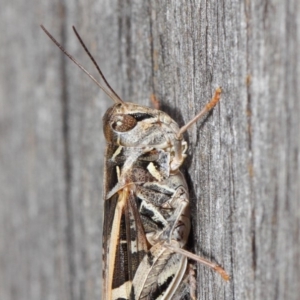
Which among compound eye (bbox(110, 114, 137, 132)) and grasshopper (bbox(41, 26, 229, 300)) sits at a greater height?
compound eye (bbox(110, 114, 137, 132))

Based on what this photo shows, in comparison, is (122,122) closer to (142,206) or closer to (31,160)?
(142,206)

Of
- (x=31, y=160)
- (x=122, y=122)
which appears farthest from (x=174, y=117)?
(x=31, y=160)

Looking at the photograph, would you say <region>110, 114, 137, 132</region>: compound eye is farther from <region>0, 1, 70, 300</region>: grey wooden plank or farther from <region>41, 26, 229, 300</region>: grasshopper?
<region>0, 1, 70, 300</region>: grey wooden plank

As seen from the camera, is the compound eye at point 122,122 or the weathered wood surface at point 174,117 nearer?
the weathered wood surface at point 174,117

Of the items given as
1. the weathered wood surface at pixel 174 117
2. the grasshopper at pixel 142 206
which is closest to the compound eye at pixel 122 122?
the grasshopper at pixel 142 206

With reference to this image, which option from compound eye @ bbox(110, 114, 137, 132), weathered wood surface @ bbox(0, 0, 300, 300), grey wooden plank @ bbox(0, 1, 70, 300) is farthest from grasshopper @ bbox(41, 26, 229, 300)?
grey wooden plank @ bbox(0, 1, 70, 300)

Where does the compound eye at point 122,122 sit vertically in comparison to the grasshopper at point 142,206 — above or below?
above

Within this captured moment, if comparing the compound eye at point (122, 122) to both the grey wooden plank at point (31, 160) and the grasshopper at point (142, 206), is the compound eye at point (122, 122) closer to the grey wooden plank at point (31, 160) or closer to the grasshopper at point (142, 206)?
the grasshopper at point (142, 206)
